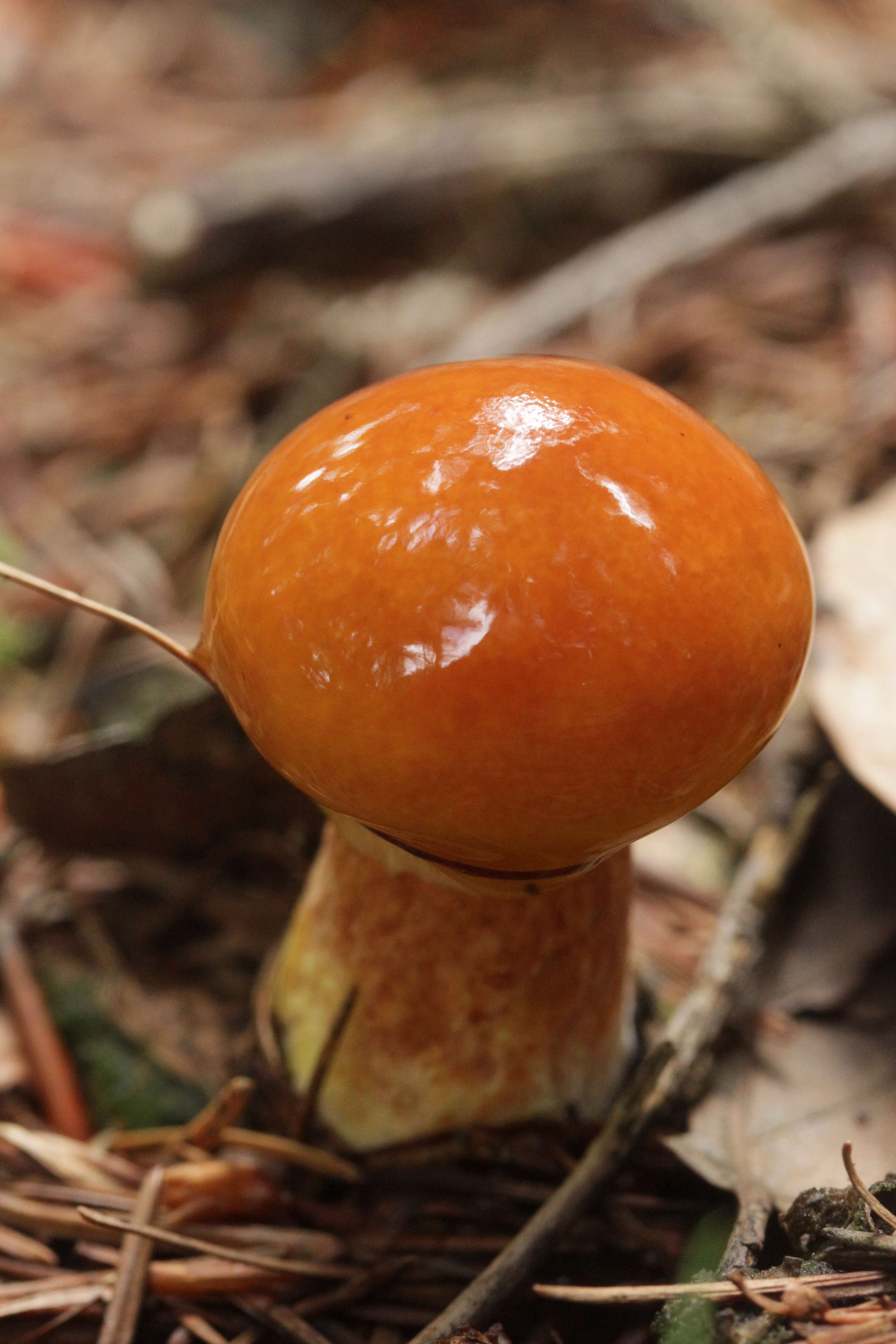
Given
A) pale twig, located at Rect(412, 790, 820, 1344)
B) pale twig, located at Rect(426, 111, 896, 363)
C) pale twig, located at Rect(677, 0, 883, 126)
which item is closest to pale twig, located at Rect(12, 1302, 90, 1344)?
pale twig, located at Rect(412, 790, 820, 1344)

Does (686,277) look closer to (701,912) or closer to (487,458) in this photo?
(701,912)

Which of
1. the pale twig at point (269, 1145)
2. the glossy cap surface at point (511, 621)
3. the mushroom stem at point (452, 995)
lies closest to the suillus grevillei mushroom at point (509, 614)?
the glossy cap surface at point (511, 621)

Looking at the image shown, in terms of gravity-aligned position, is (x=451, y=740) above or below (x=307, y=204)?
below

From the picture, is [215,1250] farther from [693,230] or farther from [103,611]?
[693,230]

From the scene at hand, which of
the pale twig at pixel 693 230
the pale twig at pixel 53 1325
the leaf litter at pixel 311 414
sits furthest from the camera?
the pale twig at pixel 693 230

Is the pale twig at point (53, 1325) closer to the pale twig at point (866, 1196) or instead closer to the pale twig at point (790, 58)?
the pale twig at point (866, 1196)

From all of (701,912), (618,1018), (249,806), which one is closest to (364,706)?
(618,1018)
